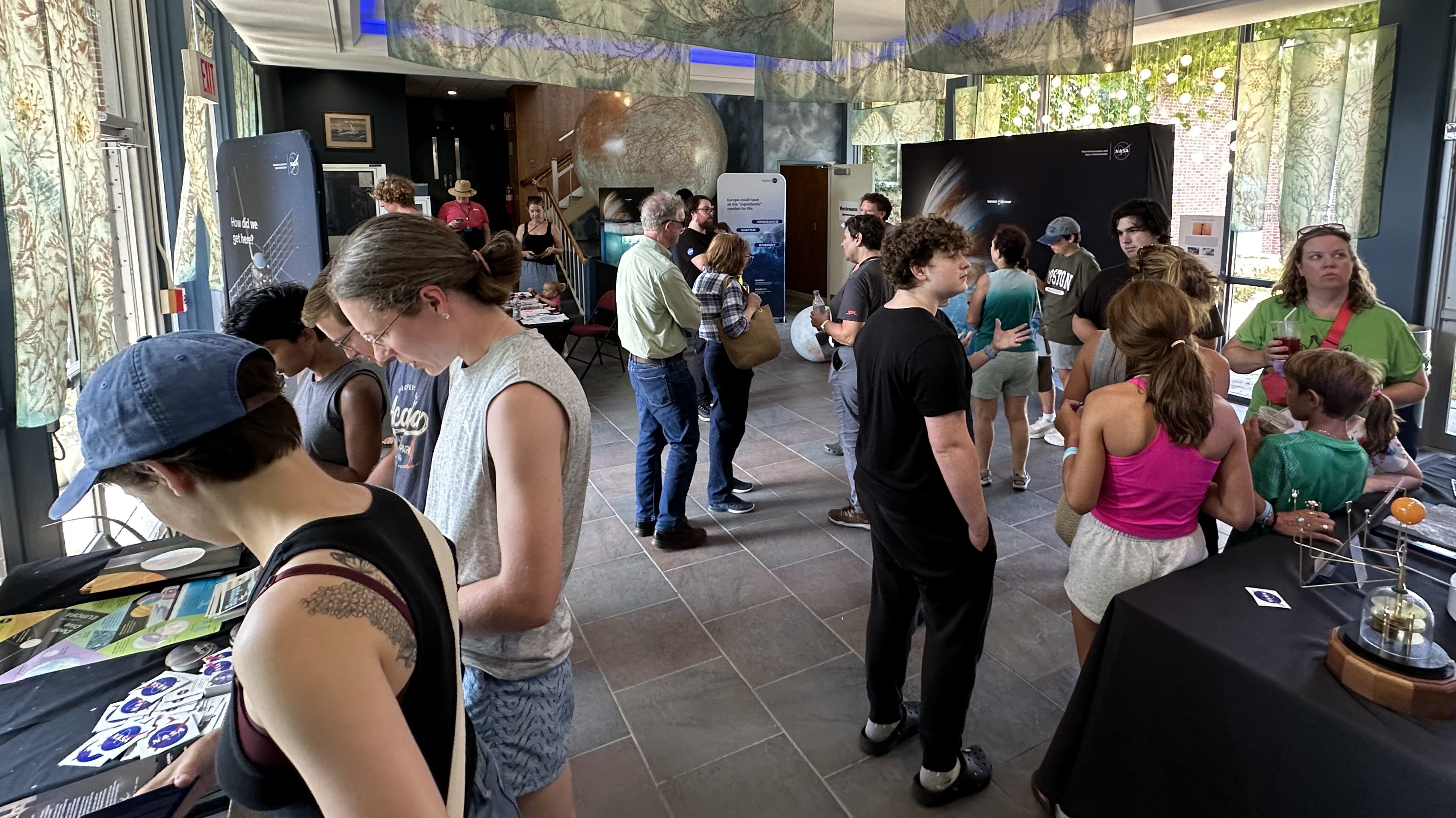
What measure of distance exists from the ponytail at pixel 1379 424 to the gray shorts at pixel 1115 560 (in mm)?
591

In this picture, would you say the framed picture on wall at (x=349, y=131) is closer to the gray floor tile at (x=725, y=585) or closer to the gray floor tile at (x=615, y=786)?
the gray floor tile at (x=725, y=585)

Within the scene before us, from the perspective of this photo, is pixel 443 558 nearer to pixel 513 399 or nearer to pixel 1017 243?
pixel 513 399

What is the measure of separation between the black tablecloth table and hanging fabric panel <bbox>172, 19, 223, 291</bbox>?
422 cm

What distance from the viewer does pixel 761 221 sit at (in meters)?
10.8

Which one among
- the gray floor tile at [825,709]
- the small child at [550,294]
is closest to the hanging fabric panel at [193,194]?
the small child at [550,294]

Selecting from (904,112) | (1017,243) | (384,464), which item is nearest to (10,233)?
(384,464)

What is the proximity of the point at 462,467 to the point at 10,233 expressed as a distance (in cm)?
147

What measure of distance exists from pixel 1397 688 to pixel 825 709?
5.42 ft

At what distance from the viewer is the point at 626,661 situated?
307cm

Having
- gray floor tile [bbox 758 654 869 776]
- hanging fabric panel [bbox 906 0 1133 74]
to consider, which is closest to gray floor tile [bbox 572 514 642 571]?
gray floor tile [bbox 758 654 869 776]

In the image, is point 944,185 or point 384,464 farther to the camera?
point 944,185

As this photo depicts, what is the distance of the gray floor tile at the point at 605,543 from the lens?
393 cm

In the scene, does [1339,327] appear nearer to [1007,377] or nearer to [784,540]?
[1007,377]

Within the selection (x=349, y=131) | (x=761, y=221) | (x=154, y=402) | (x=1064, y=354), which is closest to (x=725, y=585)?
(x=154, y=402)
